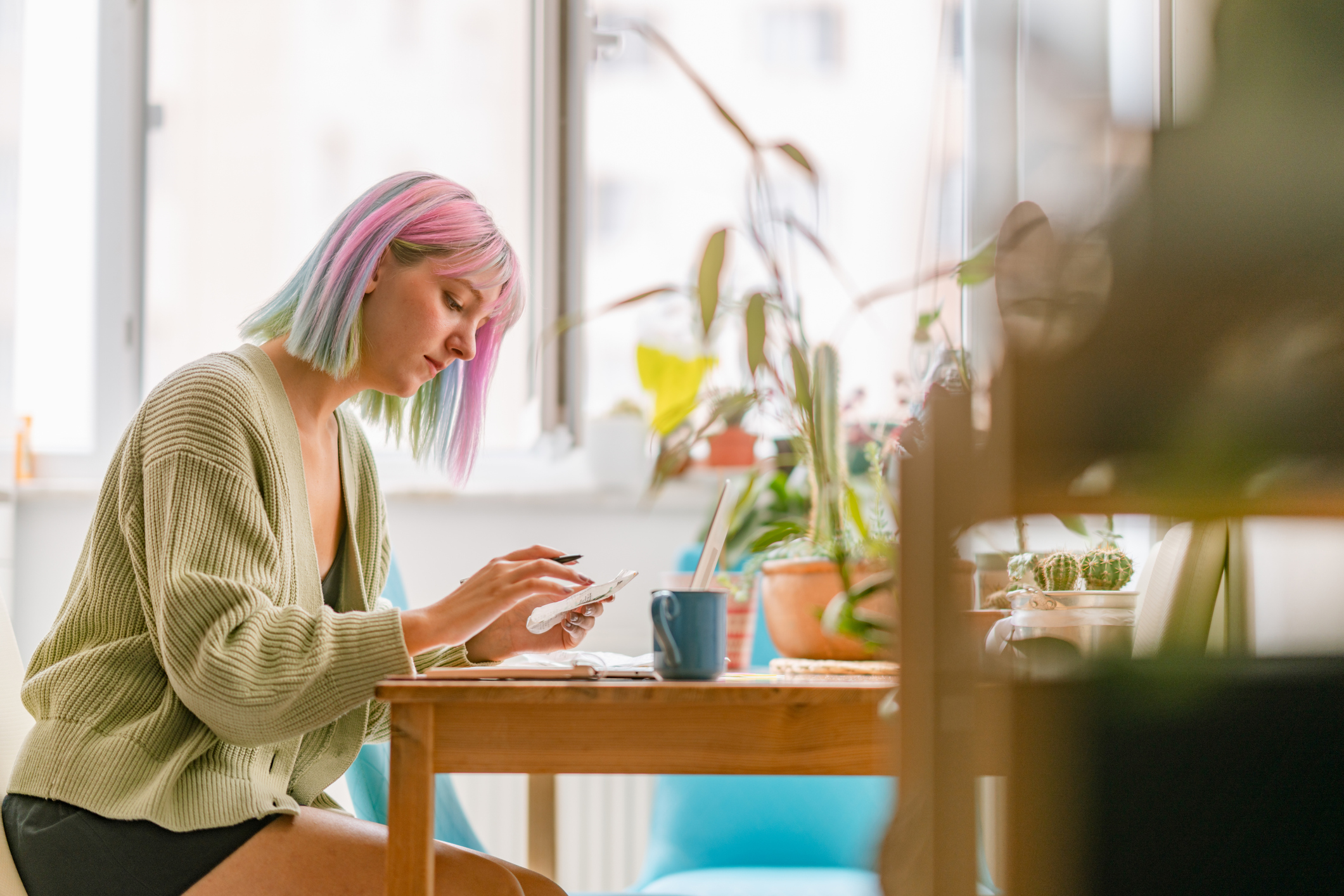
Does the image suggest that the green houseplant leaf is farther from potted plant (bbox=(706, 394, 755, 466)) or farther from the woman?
potted plant (bbox=(706, 394, 755, 466))

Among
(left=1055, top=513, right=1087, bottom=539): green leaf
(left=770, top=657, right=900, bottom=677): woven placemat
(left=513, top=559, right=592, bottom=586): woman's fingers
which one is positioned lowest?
(left=770, top=657, right=900, bottom=677): woven placemat

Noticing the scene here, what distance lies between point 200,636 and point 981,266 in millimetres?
793

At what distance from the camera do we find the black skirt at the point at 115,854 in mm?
998

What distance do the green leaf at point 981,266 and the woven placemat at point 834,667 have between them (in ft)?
2.45

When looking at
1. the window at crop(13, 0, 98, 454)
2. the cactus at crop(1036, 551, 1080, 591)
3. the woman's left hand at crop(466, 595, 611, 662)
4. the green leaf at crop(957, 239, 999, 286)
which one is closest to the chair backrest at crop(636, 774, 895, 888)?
the woman's left hand at crop(466, 595, 611, 662)

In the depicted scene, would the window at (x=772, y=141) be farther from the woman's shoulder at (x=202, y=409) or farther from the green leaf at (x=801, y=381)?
the woman's shoulder at (x=202, y=409)

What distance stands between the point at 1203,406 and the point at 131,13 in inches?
104

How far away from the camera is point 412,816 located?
0.82 meters

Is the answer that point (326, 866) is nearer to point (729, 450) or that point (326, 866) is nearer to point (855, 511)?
point (855, 511)

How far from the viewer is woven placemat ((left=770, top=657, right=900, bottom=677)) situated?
1.12 m

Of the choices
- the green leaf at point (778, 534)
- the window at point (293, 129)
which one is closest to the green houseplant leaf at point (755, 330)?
the green leaf at point (778, 534)

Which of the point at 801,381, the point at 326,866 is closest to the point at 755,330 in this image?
the point at 801,381

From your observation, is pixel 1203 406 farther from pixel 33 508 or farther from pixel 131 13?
pixel 131 13

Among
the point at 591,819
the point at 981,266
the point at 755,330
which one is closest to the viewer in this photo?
the point at 981,266
